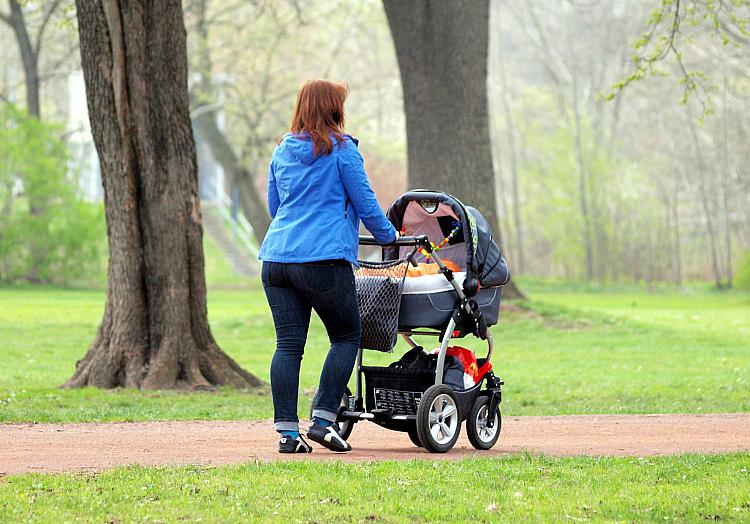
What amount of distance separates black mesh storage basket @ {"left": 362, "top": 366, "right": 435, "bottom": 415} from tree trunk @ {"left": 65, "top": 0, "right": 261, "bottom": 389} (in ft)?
14.7

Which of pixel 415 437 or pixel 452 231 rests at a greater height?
pixel 452 231

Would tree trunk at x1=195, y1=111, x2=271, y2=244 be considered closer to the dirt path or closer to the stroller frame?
the dirt path

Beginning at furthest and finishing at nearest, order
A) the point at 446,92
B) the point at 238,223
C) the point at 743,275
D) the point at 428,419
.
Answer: the point at 238,223 → the point at 743,275 → the point at 446,92 → the point at 428,419

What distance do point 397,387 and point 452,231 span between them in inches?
42.4

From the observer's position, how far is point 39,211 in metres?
34.1

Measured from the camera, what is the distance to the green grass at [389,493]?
5742 mm

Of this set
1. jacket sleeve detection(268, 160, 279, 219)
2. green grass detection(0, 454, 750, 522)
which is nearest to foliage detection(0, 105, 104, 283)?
jacket sleeve detection(268, 160, 279, 219)

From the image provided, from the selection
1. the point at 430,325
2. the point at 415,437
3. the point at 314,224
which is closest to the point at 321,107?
the point at 314,224

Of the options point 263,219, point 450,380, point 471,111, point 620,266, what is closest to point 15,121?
point 263,219

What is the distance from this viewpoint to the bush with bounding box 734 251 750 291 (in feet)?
118

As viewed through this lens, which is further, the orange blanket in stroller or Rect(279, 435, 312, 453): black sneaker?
the orange blanket in stroller

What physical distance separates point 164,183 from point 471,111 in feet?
33.6

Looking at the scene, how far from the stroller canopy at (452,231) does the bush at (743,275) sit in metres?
28.8

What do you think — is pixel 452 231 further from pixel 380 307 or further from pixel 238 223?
pixel 238 223
